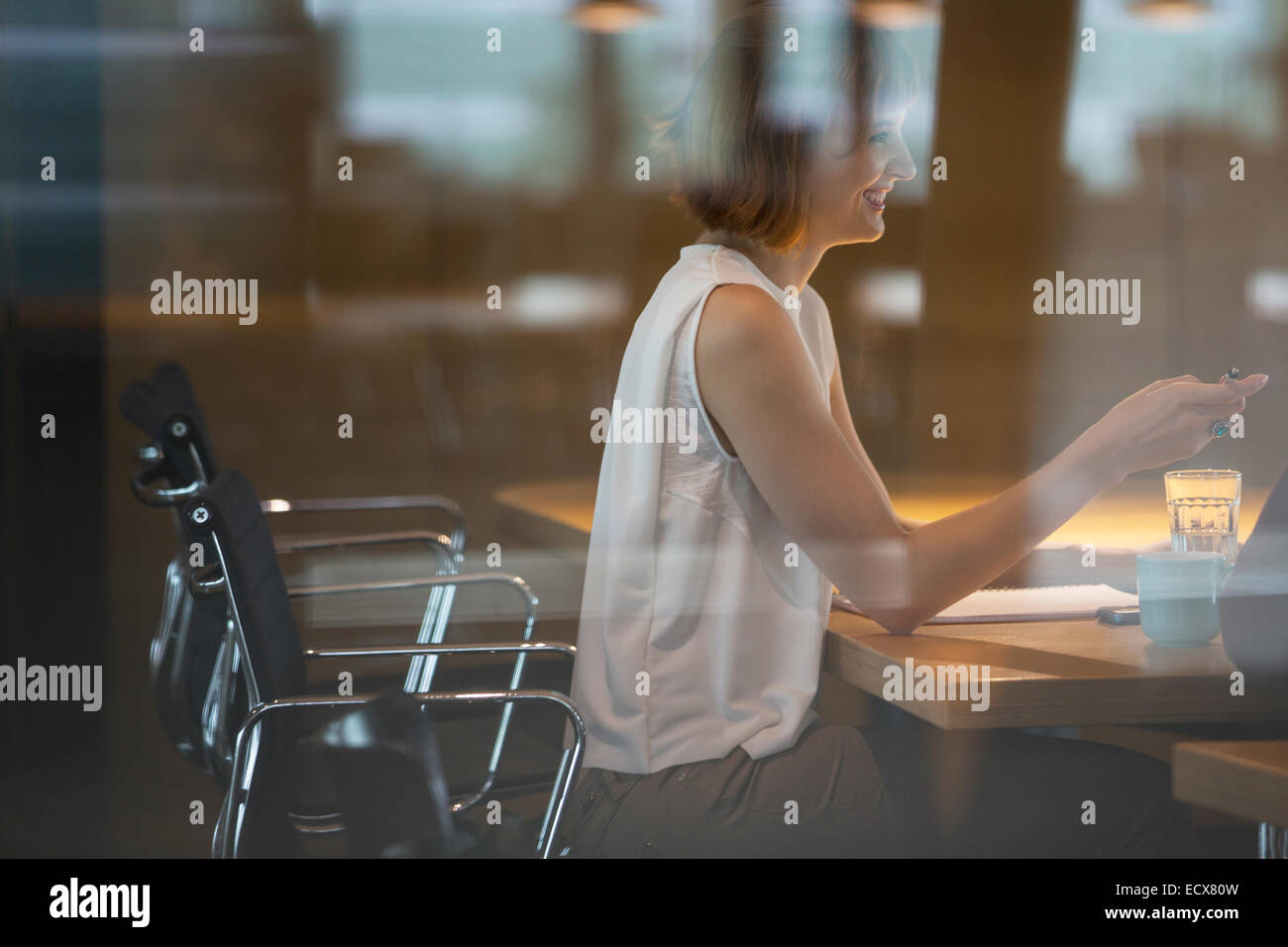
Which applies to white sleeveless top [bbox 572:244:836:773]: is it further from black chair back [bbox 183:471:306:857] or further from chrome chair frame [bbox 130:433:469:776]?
chrome chair frame [bbox 130:433:469:776]

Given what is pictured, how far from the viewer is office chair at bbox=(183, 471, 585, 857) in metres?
1.12

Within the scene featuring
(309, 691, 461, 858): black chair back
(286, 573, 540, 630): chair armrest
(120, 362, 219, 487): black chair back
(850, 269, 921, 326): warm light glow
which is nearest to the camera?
(309, 691, 461, 858): black chair back

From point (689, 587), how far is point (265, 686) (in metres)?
0.41

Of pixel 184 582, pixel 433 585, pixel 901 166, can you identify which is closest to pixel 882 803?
pixel 901 166

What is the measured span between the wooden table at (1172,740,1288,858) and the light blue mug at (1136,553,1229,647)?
155 mm

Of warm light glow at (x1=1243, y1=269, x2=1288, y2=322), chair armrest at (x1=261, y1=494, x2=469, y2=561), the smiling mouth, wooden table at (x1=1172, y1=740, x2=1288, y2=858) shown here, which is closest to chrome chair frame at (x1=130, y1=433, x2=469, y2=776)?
chair armrest at (x1=261, y1=494, x2=469, y2=561)

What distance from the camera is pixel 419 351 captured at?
1.97 meters

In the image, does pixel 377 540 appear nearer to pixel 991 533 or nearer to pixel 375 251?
pixel 375 251

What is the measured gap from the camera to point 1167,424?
1.05 metres

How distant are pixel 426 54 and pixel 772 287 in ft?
2.77

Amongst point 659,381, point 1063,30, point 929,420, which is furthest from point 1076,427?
point 659,381

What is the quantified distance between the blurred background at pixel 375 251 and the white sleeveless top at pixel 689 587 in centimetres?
51

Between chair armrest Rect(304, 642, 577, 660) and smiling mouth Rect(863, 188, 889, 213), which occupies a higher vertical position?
smiling mouth Rect(863, 188, 889, 213)

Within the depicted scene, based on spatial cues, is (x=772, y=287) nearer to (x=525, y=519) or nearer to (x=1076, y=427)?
(x=525, y=519)
